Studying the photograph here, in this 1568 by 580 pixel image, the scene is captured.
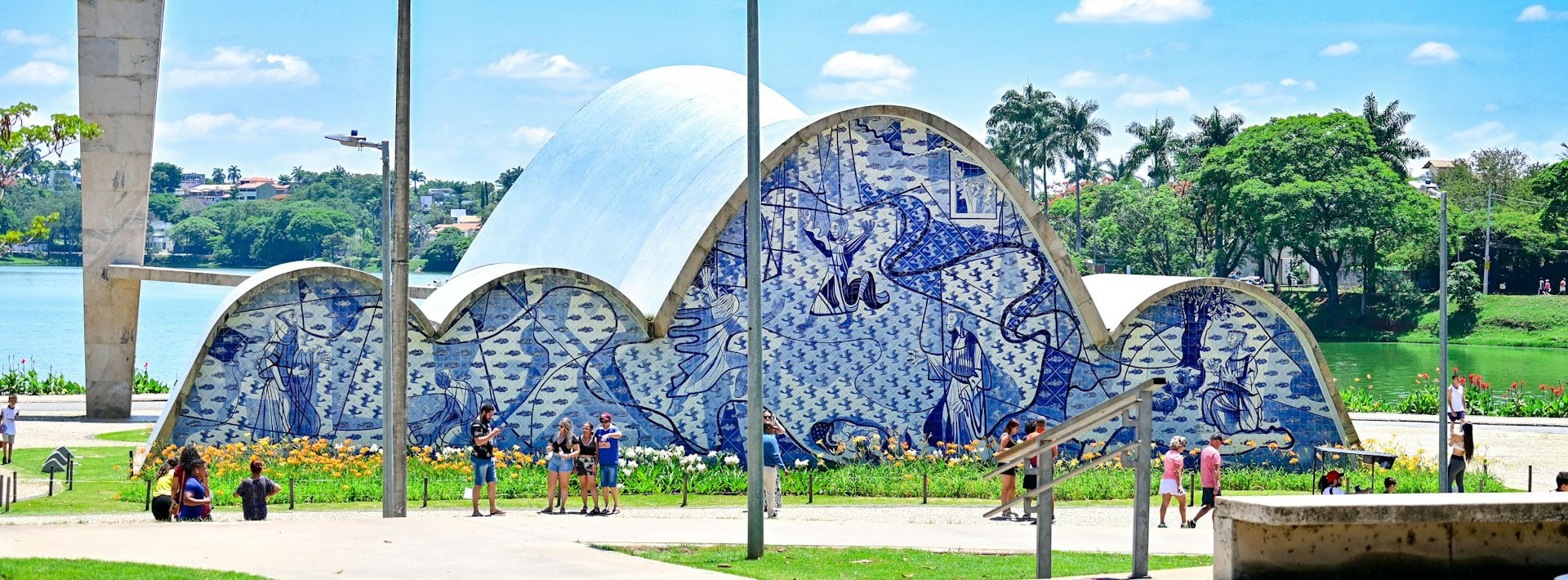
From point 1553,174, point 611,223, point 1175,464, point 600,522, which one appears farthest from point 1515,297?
point 600,522

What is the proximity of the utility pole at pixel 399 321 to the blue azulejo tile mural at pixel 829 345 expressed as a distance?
5037 millimetres

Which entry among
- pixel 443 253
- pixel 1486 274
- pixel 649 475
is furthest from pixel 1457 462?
pixel 443 253

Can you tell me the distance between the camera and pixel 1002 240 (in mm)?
23391

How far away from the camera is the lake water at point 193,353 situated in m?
53.8

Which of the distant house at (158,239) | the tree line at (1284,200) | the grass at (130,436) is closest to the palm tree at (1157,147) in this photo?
the tree line at (1284,200)

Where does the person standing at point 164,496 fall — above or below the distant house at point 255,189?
below

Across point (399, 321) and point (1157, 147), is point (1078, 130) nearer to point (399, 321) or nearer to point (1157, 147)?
point (1157, 147)

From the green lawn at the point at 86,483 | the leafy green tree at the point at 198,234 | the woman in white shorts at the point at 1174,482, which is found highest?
the leafy green tree at the point at 198,234

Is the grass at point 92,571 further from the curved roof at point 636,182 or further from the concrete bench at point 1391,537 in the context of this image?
the curved roof at point 636,182

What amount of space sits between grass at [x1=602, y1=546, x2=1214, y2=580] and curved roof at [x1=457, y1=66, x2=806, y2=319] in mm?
8508

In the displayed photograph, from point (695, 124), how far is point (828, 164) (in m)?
7.26

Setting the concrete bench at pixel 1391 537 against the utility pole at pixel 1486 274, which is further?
the utility pole at pixel 1486 274

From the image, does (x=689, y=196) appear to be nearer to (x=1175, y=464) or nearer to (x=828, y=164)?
(x=828, y=164)

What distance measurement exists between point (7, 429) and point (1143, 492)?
1908 cm
